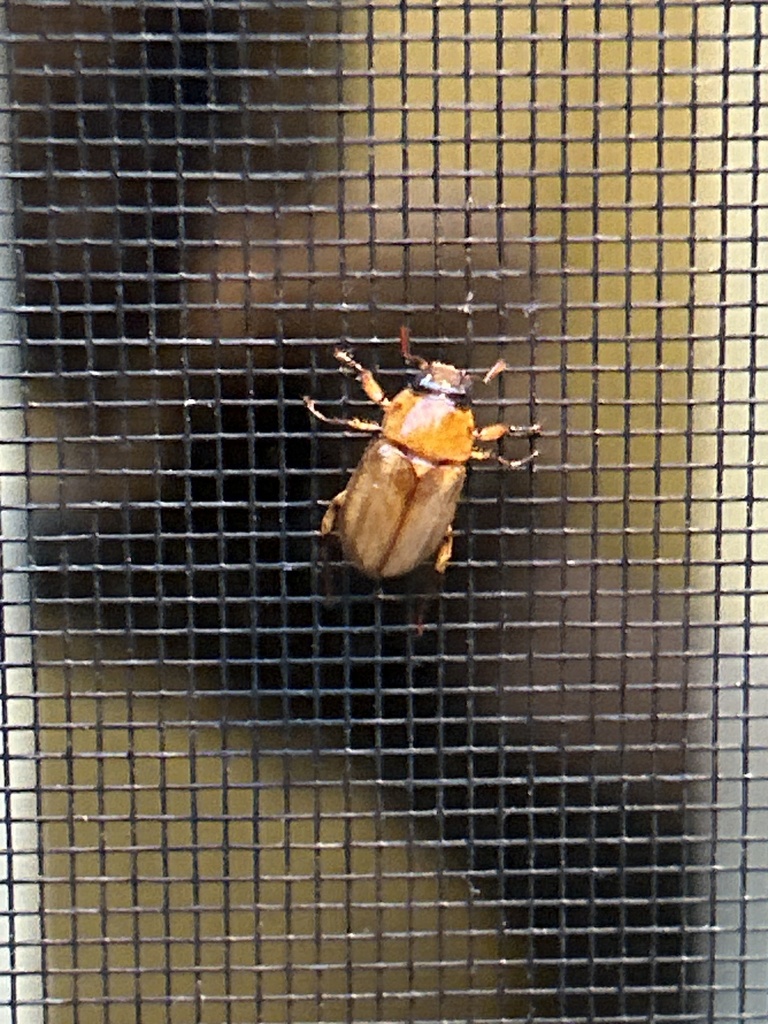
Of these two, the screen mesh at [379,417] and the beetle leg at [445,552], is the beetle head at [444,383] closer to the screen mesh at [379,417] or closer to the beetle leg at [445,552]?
the screen mesh at [379,417]

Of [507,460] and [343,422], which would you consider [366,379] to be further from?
[507,460]

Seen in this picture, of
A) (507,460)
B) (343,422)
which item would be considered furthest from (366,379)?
(507,460)

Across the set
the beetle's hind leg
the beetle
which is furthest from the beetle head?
the beetle's hind leg

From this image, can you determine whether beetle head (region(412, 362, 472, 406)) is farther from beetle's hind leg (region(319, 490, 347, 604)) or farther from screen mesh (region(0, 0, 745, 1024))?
beetle's hind leg (region(319, 490, 347, 604))

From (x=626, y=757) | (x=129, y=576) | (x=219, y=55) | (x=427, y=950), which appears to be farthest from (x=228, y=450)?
(x=427, y=950)

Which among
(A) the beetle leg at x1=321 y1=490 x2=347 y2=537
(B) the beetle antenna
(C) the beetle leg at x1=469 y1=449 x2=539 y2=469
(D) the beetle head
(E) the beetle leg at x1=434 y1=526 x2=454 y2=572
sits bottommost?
(E) the beetle leg at x1=434 y1=526 x2=454 y2=572

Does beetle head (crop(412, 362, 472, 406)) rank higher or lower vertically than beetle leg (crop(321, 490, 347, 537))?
higher

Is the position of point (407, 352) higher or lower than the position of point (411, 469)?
higher

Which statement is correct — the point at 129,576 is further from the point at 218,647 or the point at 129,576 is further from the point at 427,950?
the point at 427,950
